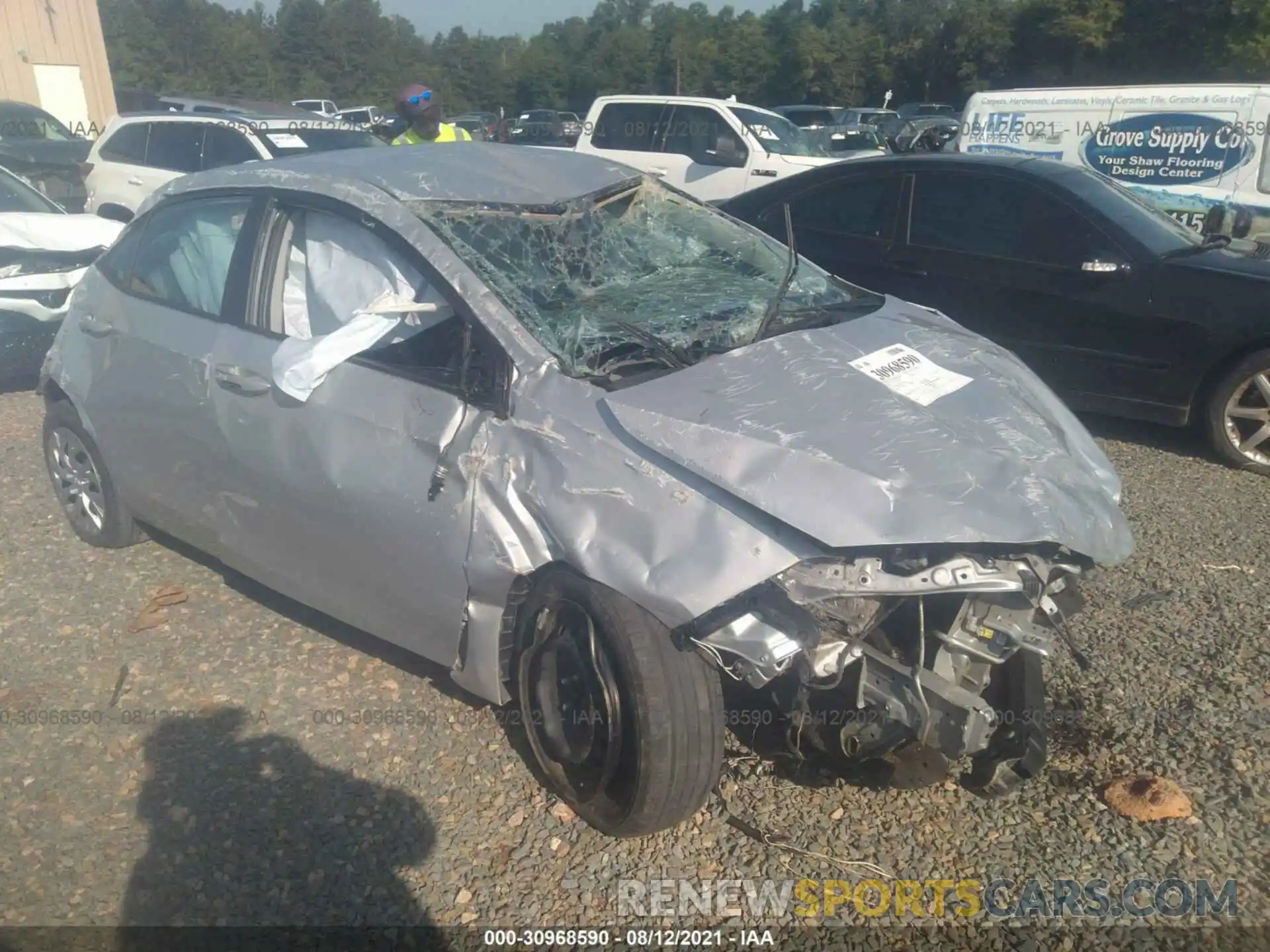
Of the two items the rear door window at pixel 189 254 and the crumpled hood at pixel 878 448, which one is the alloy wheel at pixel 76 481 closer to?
the rear door window at pixel 189 254

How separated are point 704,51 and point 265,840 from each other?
55981 millimetres

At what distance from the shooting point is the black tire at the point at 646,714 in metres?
2.63

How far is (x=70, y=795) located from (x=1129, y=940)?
9.92ft

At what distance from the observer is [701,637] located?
99.7 inches

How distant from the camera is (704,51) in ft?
176

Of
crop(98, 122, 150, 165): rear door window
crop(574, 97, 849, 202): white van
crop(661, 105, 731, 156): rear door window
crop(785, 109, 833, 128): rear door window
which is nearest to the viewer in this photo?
crop(98, 122, 150, 165): rear door window

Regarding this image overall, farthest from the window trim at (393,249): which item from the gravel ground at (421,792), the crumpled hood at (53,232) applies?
the crumpled hood at (53,232)

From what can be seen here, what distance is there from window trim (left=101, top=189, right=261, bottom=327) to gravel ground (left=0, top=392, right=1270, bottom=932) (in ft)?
4.02

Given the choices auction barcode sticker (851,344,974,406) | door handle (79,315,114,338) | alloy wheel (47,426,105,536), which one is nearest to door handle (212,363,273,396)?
door handle (79,315,114,338)

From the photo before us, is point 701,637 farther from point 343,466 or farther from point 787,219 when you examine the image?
point 787,219

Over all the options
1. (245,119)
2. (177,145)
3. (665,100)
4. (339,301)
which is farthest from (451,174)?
(665,100)

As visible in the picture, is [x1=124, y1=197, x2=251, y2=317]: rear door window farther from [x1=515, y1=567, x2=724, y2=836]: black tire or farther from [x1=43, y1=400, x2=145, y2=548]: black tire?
[x1=515, y1=567, x2=724, y2=836]: black tire

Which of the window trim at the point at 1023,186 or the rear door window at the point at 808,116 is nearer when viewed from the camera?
the window trim at the point at 1023,186

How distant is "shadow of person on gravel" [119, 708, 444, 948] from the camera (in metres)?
2.71
